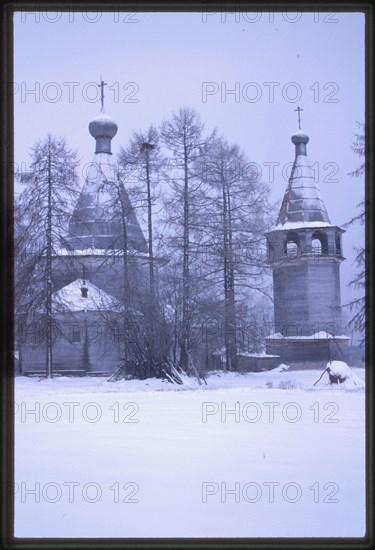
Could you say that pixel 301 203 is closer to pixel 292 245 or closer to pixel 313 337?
pixel 292 245

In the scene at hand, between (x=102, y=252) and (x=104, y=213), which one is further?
(x=104, y=213)

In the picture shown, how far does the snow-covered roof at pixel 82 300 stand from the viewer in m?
13.5

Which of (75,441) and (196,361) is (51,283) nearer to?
(196,361)

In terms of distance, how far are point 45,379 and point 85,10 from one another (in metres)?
8.76

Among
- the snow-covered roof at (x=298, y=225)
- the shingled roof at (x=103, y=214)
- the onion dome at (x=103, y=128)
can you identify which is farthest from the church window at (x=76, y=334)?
the snow-covered roof at (x=298, y=225)

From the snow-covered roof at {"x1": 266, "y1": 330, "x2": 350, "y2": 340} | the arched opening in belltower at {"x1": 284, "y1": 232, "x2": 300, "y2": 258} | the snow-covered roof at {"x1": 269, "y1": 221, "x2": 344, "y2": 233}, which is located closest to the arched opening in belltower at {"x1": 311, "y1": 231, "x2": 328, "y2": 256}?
the snow-covered roof at {"x1": 269, "y1": 221, "x2": 344, "y2": 233}

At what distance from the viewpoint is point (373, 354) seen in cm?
493

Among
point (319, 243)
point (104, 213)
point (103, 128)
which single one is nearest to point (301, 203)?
point (319, 243)

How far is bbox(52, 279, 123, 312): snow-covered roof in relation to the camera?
1352 centimetres

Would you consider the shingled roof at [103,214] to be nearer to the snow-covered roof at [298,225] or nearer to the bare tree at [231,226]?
the bare tree at [231,226]

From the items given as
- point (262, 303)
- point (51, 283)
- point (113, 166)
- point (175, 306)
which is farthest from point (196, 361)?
point (113, 166)

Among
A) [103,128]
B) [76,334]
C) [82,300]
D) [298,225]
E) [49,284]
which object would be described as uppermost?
[103,128]

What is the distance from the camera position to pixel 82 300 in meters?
14.0

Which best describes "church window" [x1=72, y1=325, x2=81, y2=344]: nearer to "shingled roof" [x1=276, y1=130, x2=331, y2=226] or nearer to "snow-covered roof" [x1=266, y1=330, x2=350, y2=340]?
"snow-covered roof" [x1=266, y1=330, x2=350, y2=340]
